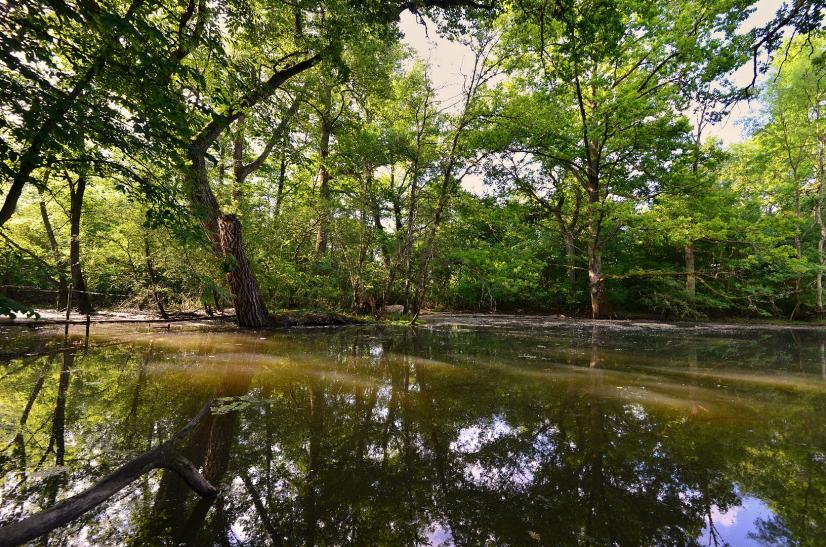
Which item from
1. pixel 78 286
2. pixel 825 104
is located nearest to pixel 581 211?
pixel 825 104

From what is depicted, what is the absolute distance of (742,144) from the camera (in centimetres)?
2475

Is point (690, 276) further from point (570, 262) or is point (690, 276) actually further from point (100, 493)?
point (100, 493)

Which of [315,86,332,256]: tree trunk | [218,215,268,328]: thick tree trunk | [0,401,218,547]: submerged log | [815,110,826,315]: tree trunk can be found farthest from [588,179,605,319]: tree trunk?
[0,401,218,547]: submerged log

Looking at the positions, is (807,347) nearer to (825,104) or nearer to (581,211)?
(581,211)

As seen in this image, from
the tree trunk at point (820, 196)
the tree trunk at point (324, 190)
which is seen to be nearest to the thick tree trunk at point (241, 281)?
the tree trunk at point (324, 190)

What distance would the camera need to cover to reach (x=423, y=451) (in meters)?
2.89

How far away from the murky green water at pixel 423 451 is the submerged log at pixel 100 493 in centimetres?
17

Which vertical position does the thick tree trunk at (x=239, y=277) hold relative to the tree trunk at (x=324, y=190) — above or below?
below

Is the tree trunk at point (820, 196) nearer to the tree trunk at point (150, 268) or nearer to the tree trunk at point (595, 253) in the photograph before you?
the tree trunk at point (595, 253)

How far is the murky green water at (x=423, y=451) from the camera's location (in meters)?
1.95

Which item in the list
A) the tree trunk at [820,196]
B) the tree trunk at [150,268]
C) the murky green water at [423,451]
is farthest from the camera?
the tree trunk at [820,196]

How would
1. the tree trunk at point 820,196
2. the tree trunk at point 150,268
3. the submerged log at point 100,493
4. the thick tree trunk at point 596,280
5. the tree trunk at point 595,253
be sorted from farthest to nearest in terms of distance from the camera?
the tree trunk at point 820,196 < the thick tree trunk at point 596,280 < the tree trunk at point 595,253 < the tree trunk at point 150,268 < the submerged log at point 100,493

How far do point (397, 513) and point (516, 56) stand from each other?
558 inches

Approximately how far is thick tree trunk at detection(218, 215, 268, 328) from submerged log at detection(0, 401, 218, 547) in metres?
9.27
